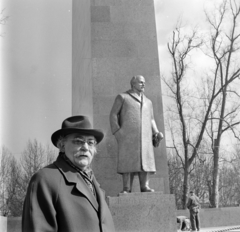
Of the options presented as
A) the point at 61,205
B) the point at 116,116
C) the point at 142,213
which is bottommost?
the point at 142,213

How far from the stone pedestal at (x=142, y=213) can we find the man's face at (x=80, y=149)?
529cm

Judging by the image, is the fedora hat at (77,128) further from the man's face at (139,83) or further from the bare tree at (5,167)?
the bare tree at (5,167)

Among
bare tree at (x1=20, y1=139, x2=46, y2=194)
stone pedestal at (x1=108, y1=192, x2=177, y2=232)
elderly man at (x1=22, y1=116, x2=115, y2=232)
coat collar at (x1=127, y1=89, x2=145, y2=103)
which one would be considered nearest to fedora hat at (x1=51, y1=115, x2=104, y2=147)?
elderly man at (x1=22, y1=116, x2=115, y2=232)

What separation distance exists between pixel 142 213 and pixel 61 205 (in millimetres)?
5662

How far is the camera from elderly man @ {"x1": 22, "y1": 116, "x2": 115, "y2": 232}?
2.36m

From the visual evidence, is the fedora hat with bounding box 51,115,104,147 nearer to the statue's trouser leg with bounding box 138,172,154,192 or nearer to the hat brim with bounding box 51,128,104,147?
the hat brim with bounding box 51,128,104,147

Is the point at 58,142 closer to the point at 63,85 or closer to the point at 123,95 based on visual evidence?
the point at 123,95

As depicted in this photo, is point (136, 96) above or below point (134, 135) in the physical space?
above

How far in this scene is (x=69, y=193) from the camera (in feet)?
8.19

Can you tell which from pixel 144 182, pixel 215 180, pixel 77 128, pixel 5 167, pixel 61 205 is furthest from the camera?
pixel 215 180

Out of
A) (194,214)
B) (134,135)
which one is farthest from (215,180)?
(134,135)

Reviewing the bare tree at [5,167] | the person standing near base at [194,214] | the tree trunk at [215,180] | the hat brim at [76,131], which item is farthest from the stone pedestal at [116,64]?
the tree trunk at [215,180]

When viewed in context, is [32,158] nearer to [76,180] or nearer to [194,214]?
[194,214]

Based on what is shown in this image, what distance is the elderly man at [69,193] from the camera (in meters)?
2.36
